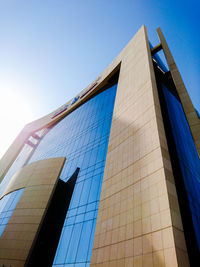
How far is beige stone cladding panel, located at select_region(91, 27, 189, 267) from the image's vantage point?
8031 mm

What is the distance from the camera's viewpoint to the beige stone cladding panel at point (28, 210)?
16747mm

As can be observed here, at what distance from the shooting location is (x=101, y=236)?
1149cm

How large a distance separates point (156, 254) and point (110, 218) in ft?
14.4

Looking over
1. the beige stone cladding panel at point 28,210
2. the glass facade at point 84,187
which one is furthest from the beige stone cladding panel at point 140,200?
the beige stone cladding panel at point 28,210

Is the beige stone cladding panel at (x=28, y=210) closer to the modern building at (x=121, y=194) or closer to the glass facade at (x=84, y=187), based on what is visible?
the modern building at (x=121, y=194)

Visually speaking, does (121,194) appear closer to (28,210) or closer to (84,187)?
(84,187)

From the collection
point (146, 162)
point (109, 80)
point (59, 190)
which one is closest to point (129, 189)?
point (146, 162)

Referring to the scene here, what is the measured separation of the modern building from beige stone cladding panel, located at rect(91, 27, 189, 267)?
1.8 inches

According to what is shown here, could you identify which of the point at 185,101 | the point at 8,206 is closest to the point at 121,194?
the point at 185,101

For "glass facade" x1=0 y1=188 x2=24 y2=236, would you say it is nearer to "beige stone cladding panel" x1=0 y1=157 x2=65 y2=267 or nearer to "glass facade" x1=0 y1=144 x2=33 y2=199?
"beige stone cladding panel" x1=0 y1=157 x2=65 y2=267

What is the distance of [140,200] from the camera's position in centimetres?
1040

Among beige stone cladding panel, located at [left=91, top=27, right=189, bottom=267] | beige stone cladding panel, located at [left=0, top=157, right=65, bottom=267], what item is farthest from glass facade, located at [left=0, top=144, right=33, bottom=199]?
beige stone cladding panel, located at [left=91, top=27, right=189, bottom=267]

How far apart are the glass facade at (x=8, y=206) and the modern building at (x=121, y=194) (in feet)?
0.49

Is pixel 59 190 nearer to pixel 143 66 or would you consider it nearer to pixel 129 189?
pixel 129 189
